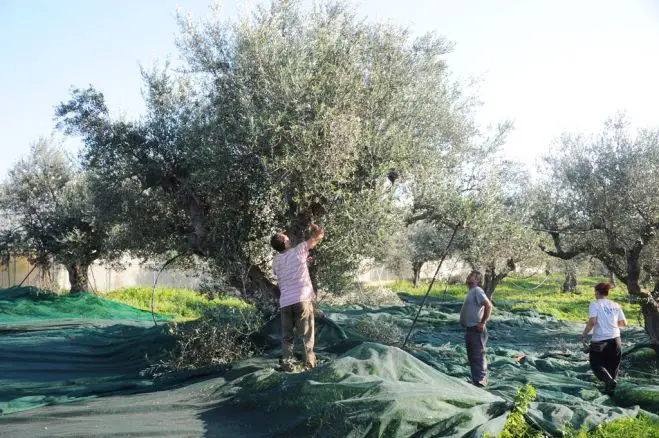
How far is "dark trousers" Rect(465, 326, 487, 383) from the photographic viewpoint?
28.7ft

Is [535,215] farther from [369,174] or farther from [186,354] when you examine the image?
[186,354]

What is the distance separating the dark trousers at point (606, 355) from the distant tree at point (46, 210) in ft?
55.1

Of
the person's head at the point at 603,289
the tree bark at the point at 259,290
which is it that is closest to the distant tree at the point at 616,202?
the person's head at the point at 603,289

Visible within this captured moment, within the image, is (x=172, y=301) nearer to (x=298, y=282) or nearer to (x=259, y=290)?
(x=259, y=290)

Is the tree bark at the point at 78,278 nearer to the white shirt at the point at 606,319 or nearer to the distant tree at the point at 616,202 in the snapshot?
the distant tree at the point at 616,202

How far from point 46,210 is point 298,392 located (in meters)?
18.4

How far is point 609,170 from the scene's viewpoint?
1407cm

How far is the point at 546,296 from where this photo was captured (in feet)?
106

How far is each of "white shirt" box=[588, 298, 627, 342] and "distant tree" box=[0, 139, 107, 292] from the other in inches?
660

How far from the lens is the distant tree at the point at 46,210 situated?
2156cm

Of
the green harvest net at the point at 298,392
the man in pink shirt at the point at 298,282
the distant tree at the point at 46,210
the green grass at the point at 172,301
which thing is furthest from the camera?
the green grass at the point at 172,301

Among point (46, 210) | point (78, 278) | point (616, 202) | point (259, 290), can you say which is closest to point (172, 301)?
point (78, 278)

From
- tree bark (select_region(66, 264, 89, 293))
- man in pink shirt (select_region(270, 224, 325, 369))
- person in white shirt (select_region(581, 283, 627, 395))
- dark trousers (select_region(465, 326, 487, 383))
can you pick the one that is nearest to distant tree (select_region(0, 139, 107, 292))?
tree bark (select_region(66, 264, 89, 293))

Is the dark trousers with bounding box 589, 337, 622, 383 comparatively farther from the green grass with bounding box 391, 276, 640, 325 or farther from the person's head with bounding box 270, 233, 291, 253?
the green grass with bounding box 391, 276, 640, 325
